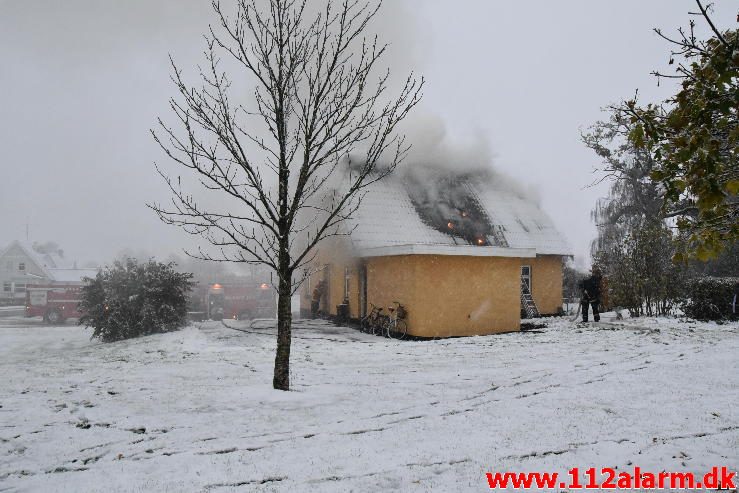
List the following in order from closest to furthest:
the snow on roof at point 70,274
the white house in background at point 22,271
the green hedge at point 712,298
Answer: the green hedge at point 712,298 < the snow on roof at point 70,274 < the white house in background at point 22,271

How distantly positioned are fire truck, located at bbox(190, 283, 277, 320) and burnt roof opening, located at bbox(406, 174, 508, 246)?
11.8 meters

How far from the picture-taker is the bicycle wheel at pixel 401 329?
14.7m

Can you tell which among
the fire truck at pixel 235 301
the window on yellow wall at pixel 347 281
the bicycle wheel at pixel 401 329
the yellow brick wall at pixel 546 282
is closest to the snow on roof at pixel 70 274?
the fire truck at pixel 235 301

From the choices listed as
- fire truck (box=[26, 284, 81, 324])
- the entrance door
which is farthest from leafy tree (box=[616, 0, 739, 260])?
fire truck (box=[26, 284, 81, 324])

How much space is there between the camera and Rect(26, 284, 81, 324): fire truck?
2744 cm

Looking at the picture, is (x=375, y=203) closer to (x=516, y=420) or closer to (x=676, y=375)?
(x=676, y=375)

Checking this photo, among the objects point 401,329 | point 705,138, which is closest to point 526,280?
point 401,329

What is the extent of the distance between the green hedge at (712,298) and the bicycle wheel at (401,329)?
8.84 meters

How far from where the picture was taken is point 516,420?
5.59 m

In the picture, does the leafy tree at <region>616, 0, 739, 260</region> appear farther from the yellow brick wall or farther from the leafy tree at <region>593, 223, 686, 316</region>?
the yellow brick wall

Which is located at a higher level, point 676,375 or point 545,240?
point 545,240

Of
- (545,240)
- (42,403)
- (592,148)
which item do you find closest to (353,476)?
(42,403)

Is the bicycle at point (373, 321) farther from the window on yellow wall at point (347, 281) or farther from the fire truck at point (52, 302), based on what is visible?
the fire truck at point (52, 302)

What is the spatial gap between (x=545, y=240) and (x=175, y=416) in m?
18.3
